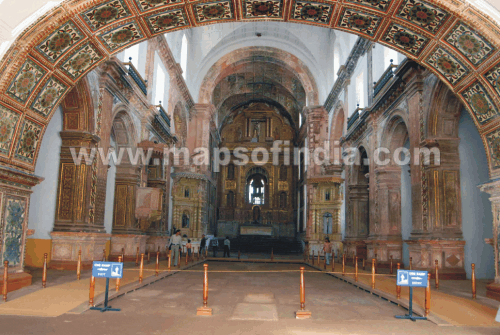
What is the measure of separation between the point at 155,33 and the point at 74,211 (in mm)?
6640

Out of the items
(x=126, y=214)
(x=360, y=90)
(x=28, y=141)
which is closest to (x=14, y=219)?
(x=28, y=141)

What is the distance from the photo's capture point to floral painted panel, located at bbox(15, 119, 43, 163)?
30.6 ft

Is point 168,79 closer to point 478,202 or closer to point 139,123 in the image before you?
point 139,123

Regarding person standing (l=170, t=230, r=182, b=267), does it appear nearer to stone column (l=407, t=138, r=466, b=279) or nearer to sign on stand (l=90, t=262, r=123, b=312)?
stone column (l=407, t=138, r=466, b=279)

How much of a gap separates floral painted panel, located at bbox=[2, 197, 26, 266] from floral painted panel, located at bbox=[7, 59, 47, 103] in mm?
2161

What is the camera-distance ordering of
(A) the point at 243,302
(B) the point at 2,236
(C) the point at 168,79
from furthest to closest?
(C) the point at 168,79 < (A) the point at 243,302 < (B) the point at 2,236

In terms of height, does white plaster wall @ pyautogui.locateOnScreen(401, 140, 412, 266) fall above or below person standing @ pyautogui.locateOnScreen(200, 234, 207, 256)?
above

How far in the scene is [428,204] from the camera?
45.7 feet

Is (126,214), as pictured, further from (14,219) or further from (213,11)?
(213,11)

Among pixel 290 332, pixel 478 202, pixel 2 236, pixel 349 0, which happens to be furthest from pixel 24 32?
pixel 478 202

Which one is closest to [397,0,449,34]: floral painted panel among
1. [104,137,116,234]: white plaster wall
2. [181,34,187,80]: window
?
[104,137,116,234]: white plaster wall

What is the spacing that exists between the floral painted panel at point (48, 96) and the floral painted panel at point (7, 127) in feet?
1.78

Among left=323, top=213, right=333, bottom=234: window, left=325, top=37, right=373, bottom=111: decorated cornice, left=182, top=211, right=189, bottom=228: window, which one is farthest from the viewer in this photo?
left=182, top=211, right=189, bottom=228: window

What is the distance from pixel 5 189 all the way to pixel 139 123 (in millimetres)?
11294
